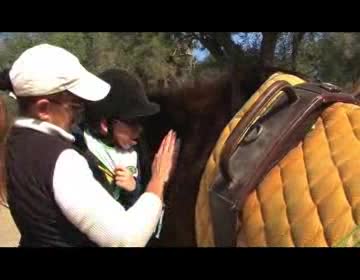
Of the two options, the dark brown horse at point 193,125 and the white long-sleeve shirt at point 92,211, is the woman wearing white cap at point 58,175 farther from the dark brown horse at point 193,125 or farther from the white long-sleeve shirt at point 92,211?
the dark brown horse at point 193,125

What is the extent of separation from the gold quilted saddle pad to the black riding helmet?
0.66 ft

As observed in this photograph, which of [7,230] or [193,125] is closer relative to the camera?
[193,125]

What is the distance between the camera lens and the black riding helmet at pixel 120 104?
1.05 meters

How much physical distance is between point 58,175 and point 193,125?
389 millimetres

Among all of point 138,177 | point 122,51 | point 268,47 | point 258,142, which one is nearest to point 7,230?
point 138,177

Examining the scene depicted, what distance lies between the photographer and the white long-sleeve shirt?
80 centimetres

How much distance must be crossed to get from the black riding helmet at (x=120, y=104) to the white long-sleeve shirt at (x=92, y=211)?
229 mm

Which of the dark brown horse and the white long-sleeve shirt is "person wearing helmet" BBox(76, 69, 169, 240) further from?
the white long-sleeve shirt

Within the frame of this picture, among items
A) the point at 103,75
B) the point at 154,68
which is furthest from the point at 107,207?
the point at 154,68

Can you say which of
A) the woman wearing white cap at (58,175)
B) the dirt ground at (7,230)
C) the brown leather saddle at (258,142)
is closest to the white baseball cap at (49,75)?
the woman wearing white cap at (58,175)

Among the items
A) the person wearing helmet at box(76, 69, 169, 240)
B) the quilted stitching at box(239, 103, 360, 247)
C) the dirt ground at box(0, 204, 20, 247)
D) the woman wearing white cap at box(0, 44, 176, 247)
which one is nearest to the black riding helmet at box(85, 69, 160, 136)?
the person wearing helmet at box(76, 69, 169, 240)

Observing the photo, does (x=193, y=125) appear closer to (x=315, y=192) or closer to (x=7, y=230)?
(x=315, y=192)

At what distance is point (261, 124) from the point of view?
0.95 metres

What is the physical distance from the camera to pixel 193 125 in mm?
1136
